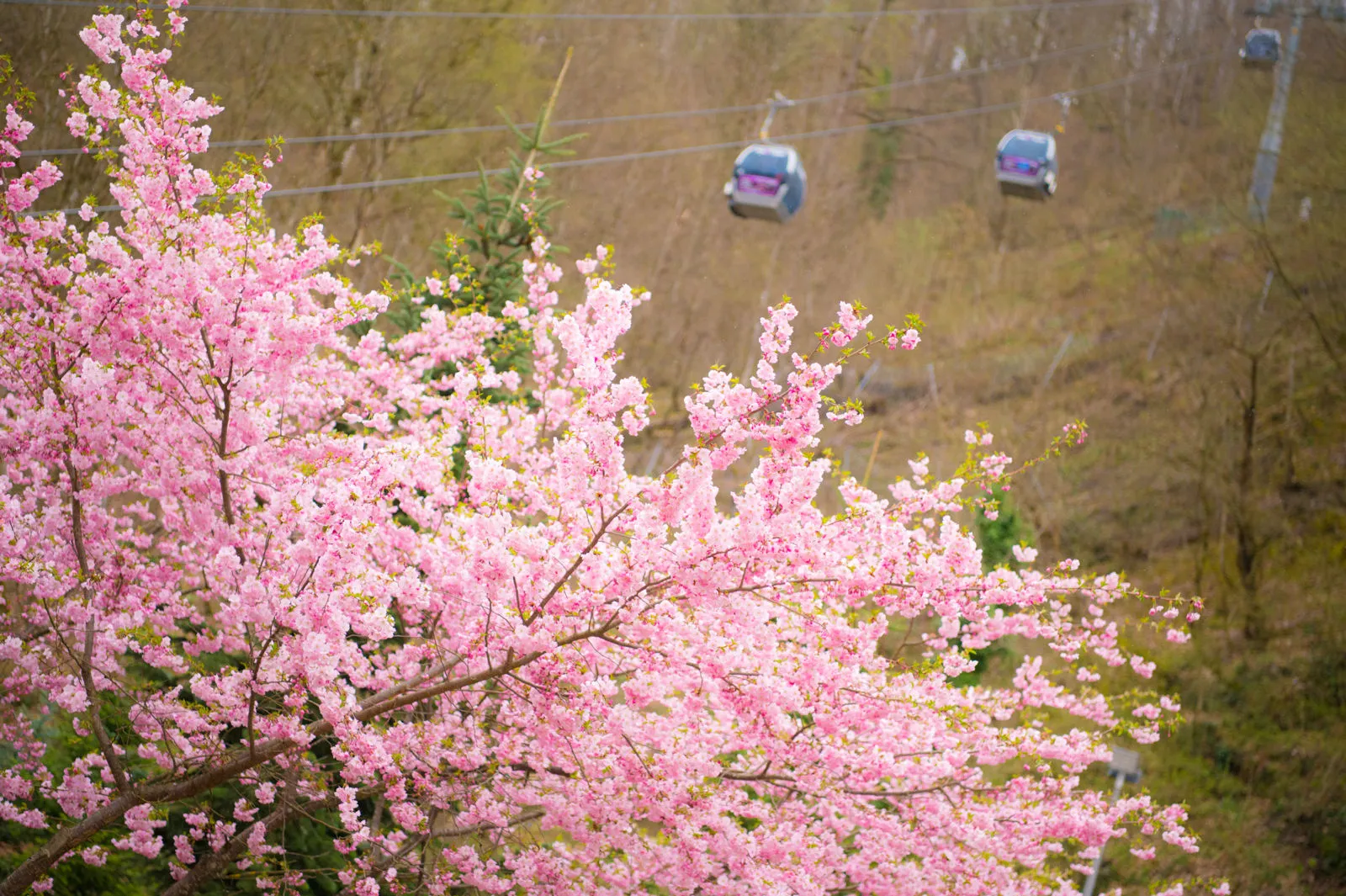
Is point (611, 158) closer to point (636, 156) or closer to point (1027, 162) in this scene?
point (636, 156)

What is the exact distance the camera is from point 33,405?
4.18m

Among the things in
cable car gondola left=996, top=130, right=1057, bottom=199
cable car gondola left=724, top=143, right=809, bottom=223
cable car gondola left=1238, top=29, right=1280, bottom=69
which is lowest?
cable car gondola left=724, top=143, right=809, bottom=223

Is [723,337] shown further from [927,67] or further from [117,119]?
[117,119]

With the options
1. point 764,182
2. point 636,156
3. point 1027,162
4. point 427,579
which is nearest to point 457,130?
point 764,182

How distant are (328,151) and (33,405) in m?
12.5

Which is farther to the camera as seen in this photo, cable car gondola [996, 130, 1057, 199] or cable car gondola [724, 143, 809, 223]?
cable car gondola [996, 130, 1057, 199]

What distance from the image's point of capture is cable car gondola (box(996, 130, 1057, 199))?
1496cm

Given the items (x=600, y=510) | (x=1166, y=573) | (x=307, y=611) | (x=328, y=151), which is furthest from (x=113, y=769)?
(x=1166, y=573)

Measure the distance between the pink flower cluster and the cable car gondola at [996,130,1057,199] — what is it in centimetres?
1093

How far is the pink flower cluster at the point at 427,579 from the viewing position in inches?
150

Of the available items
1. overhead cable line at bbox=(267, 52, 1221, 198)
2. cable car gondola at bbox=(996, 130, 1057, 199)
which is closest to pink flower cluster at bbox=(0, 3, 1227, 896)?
overhead cable line at bbox=(267, 52, 1221, 198)

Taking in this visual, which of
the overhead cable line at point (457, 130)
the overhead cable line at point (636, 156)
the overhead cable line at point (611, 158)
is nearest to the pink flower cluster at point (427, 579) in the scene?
the overhead cable line at point (457, 130)

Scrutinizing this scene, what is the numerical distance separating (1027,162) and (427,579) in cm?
1257

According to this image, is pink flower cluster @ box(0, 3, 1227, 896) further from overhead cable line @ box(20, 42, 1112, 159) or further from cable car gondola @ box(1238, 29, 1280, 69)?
cable car gondola @ box(1238, 29, 1280, 69)
